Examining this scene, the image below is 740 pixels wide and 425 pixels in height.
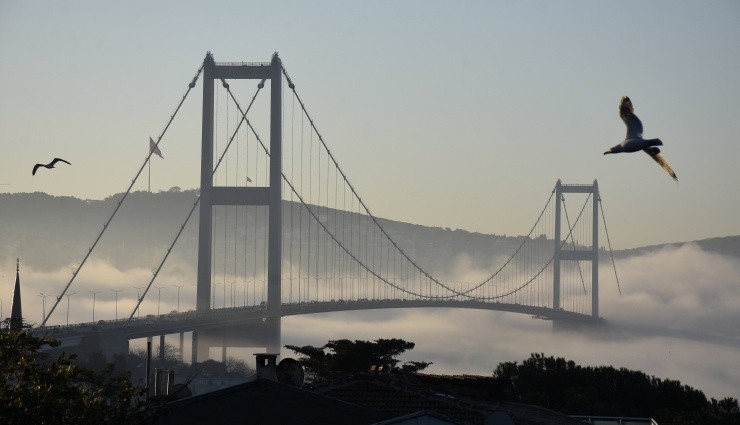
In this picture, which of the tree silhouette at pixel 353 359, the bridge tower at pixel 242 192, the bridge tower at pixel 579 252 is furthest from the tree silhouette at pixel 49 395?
the bridge tower at pixel 579 252

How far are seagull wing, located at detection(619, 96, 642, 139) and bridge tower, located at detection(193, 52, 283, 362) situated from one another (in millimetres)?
97554

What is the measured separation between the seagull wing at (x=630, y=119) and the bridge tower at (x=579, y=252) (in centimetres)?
16209

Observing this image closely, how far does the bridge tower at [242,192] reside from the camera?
121 meters

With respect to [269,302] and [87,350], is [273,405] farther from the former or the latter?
[269,302]

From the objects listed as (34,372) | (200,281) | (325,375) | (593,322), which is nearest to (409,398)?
(34,372)

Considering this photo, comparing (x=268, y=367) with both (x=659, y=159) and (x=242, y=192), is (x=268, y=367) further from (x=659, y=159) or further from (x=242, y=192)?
(x=242, y=192)

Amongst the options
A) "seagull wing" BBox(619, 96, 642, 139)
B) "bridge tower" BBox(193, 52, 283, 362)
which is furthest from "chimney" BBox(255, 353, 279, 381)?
"bridge tower" BBox(193, 52, 283, 362)

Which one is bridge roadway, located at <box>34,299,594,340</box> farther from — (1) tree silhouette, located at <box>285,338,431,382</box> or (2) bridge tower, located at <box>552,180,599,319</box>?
(2) bridge tower, located at <box>552,180,599,319</box>

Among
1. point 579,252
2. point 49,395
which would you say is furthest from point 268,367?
point 579,252

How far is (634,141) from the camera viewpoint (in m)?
22.6

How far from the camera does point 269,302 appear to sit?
125188 mm

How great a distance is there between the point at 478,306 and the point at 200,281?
2881cm

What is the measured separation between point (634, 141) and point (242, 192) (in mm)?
101818

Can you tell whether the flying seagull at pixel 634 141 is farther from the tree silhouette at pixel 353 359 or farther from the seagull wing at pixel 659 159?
the tree silhouette at pixel 353 359
